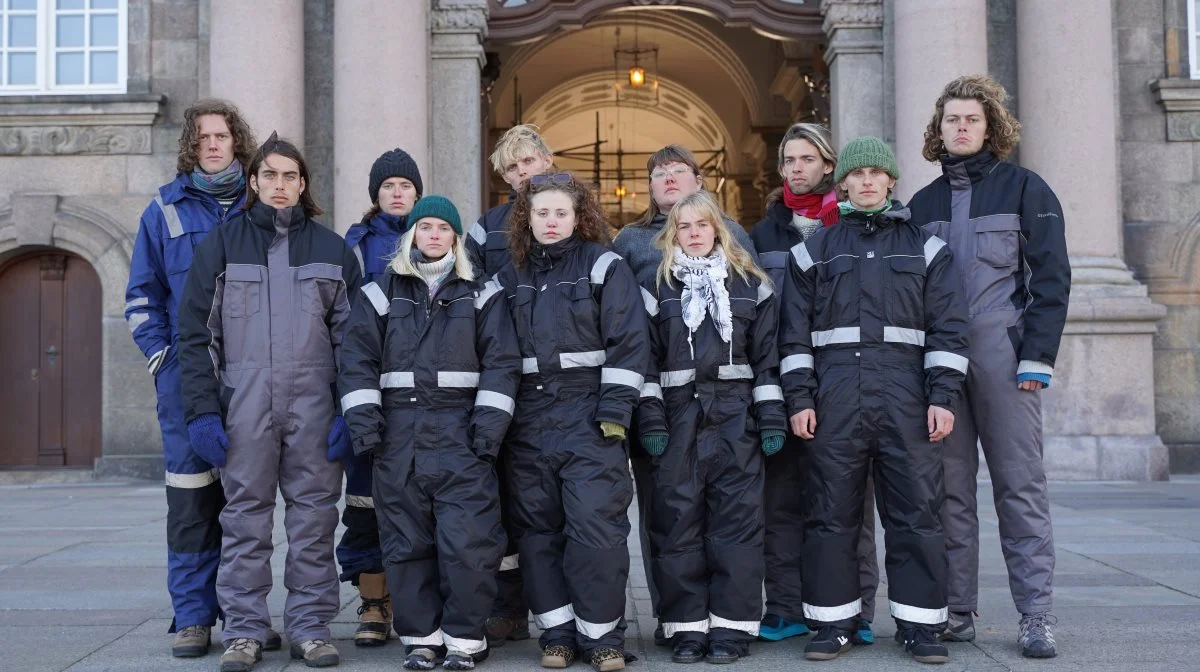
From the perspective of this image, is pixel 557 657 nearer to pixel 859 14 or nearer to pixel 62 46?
pixel 859 14

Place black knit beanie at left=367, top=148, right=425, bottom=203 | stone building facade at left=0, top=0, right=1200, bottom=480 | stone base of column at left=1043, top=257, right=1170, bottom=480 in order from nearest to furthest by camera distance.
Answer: black knit beanie at left=367, top=148, right=425, bottom=203 < stone base of column at left=1043, top=257, right=1170, bottom=480 < stone building facade at left=0, top=0, right=1200, bottom=480

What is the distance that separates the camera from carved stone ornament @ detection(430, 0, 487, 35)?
42.0 ft

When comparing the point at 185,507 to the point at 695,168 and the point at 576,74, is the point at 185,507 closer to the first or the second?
the point at 695,168

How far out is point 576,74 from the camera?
26219 millimetres

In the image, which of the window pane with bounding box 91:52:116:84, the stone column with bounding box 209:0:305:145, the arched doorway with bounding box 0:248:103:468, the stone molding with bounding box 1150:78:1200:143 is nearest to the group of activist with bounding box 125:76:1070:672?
the stone column with bounding box 209:0:305:145

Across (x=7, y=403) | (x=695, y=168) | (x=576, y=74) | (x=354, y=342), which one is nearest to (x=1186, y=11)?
(x=695, y=168)

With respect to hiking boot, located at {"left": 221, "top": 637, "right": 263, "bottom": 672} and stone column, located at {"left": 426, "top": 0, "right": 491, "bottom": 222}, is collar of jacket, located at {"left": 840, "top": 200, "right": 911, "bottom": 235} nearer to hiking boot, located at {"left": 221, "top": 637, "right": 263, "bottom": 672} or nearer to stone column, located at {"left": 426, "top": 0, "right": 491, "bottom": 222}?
hiking boot, located at {"left": 221, "top": 637, "right": 263, "bottom": 672}

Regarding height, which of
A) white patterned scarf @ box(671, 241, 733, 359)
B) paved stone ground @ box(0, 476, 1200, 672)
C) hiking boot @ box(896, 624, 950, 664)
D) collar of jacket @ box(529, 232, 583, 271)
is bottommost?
paved stone ground @ box(0, 476, 1200, 672)

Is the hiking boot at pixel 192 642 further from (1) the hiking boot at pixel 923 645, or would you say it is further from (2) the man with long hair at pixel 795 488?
(1) the hiking boot at pixel 923 645

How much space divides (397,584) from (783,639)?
1610 millimetres

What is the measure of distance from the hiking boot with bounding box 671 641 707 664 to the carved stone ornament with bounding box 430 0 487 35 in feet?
28.8

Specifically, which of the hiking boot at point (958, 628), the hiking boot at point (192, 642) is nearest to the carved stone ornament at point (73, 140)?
the hiking boot at point (192, 642)

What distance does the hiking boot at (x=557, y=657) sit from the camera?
507cm

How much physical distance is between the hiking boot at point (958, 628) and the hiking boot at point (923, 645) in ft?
0.78
